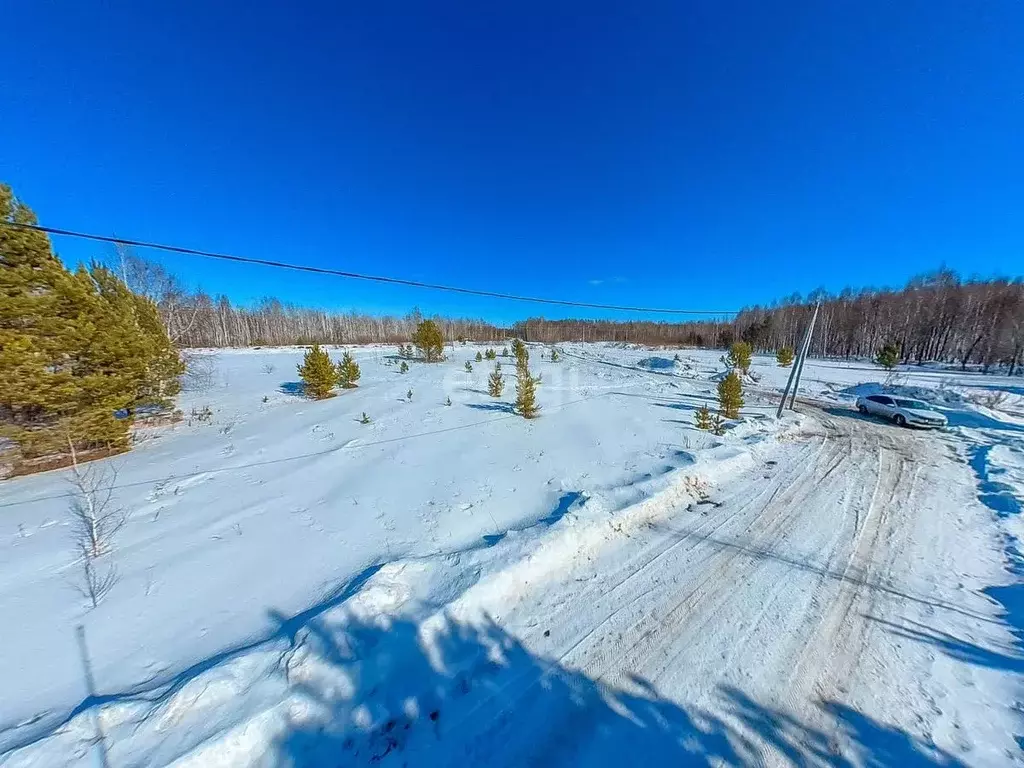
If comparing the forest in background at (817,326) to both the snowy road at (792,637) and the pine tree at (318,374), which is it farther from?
the snowy road at (792,637)

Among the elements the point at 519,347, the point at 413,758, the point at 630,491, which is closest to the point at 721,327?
the point at 519,347

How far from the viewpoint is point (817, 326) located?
50.5 m

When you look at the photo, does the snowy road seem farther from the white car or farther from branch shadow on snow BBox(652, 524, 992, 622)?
the white car

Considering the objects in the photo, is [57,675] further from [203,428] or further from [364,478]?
[203,428]

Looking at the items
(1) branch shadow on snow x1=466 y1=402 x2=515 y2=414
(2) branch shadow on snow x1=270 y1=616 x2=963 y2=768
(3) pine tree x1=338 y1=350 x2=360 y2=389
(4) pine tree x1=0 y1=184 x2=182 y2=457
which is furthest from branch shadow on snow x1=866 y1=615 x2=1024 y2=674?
(3) pine tree x1=338 y1=350 x2=360 y2=389

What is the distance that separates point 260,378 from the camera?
690 inches

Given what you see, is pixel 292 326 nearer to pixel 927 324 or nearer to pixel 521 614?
pixel 521 614

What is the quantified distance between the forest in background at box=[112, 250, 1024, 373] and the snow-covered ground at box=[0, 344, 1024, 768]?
17.5m

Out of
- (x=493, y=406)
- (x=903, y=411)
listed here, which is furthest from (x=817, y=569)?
(x=903, y=411)

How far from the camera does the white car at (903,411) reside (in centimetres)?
1127

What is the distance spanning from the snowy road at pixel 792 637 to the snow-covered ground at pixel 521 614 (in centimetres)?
2

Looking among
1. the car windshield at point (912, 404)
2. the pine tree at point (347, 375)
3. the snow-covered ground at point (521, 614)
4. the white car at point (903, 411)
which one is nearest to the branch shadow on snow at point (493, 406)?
the snow-covered ground at point (521, 614)

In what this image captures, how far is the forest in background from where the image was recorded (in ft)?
99.5

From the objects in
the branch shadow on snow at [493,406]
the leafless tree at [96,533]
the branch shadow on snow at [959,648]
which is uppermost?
the branch shadow on snow at [493,406]
